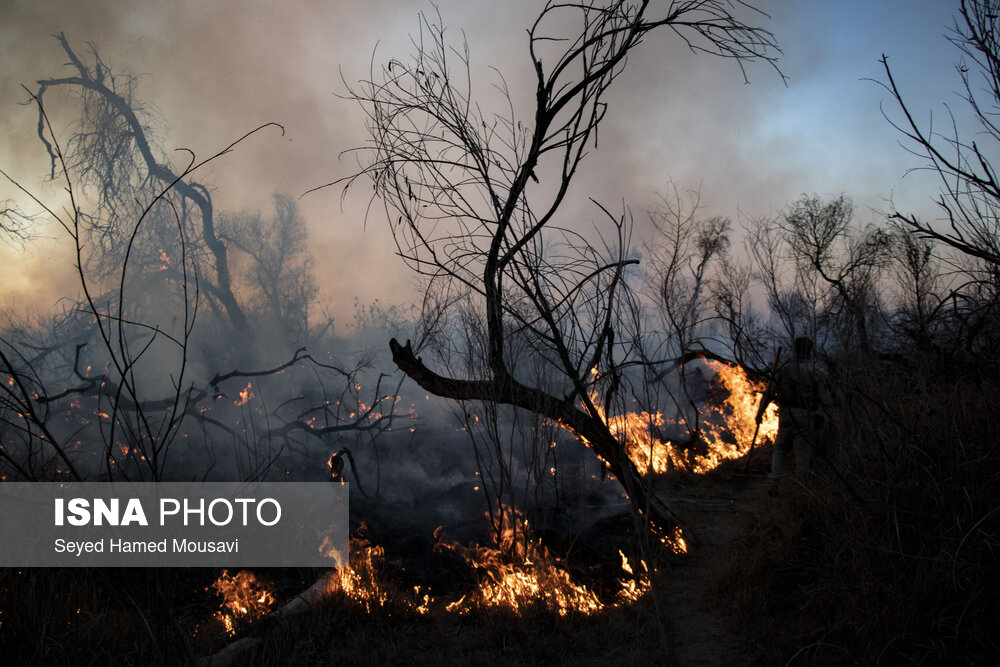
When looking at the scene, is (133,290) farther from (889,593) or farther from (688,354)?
(889,593)

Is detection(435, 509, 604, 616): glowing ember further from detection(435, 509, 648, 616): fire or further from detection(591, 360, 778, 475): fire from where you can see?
detection(591, 360, 778, 475): fire

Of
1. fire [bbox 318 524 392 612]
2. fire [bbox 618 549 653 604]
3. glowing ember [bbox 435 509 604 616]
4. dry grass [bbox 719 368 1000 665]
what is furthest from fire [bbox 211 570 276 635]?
dry grass [bbox 719 368 1000 665]

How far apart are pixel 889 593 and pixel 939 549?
31 cm

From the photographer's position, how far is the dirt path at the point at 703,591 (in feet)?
10.8

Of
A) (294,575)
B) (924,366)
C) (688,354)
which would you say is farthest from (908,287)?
(294,575)

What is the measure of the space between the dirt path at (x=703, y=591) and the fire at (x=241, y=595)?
Result: 379 cm

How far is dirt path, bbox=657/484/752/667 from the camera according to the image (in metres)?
3.28

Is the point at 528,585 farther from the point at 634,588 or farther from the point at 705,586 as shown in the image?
the point at 705,586

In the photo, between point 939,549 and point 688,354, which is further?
point 688,354

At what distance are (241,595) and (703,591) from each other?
5.57 meters

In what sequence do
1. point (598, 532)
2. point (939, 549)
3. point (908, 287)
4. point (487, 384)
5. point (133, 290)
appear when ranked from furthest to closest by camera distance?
point (133, 290) → point (908, 287) → point (598, 532) → point (487, 384) → point (939, 549)

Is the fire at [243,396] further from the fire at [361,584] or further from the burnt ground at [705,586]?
the burnt ground at [705,586]

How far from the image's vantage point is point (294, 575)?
6.93 meters

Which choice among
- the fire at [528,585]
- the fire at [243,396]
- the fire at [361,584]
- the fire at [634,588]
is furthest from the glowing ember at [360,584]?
the fire at [243,396]
